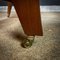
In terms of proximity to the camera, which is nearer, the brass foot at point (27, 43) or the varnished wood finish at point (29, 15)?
the varnished wood finish at point (29, 15)

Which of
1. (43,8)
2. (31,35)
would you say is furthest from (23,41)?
(43,8)

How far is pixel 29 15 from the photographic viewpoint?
39.3 inches

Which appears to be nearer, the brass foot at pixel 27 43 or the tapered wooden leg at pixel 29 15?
the tapered wooden leg at pixel 29 15

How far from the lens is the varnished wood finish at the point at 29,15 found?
36.3 inches

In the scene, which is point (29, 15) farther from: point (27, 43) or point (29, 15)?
point (27, 43)

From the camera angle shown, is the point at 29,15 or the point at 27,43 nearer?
the point at 29,15

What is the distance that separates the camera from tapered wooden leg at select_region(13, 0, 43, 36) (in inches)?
36.3

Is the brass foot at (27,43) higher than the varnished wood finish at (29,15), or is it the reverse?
the varnished wood finish at (29,15)

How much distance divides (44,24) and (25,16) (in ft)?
1.55

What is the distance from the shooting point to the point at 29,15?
3.28 ft

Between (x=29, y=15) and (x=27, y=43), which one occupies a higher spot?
(x=29, y=15)

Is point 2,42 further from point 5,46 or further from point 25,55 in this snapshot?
point 25,55

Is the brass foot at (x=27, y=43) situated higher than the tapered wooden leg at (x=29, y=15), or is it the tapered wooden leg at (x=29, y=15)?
the tapered wooden leg at (x=29, y=15)

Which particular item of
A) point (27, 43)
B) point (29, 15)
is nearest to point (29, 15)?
point (29, 15)
